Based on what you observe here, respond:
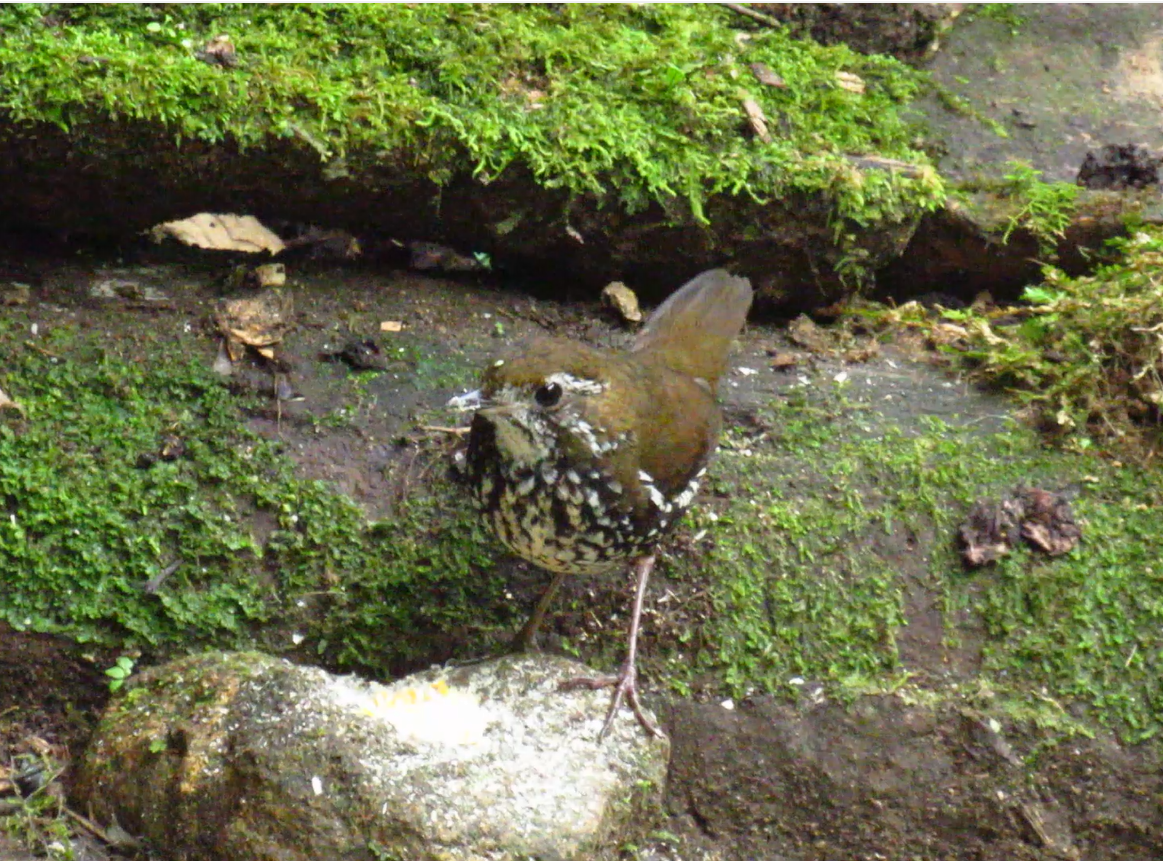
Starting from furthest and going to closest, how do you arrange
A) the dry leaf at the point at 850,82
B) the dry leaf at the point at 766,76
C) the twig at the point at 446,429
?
the dry leaf at the point at 850,82 < the dry leaf at the point at 766,76 < the twig at the point at 446,429

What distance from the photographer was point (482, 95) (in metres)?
4.35

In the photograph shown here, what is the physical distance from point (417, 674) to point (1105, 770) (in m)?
Answer: 2.10

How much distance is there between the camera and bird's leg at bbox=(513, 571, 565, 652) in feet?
12.3

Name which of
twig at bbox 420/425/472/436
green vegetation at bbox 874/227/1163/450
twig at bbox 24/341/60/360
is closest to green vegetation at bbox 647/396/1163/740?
green vegetation at bbox 874/227/1163/450

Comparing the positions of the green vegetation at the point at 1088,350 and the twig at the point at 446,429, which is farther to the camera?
the green vegetation at the point at 1088,350

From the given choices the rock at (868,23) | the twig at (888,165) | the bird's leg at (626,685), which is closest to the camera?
the bird's leg at (626,685)

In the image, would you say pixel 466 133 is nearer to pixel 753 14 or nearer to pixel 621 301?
pixel 621 301

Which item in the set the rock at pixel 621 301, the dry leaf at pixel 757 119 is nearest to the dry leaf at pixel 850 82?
the dry leaf at pixel 757 119

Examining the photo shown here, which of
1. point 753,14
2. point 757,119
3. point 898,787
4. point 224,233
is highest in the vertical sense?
point 753,14

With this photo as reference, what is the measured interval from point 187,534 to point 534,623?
110 cm

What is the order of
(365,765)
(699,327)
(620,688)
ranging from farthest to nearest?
(699,327) → (620,688) → (365,765)

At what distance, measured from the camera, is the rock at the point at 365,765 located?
9.73ft

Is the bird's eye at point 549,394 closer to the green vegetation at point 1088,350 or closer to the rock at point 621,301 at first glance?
the rock at point 621,301

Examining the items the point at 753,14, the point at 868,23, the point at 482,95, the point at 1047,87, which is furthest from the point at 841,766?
the point at 1047,87
